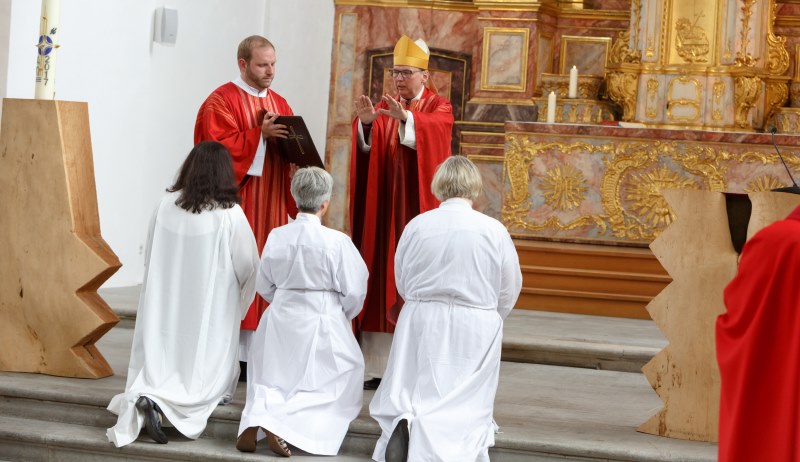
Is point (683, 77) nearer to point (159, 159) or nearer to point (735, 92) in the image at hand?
point (735, 92)

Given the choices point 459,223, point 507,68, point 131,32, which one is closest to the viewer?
point 459,223

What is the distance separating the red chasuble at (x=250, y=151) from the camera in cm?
611

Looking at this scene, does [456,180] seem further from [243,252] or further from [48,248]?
[48,248]

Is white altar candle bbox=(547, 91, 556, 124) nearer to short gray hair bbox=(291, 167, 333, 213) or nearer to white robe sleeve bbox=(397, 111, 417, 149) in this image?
white robe sleeve bbox=(397, 111, 417, 149)

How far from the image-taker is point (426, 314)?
5.21 metres

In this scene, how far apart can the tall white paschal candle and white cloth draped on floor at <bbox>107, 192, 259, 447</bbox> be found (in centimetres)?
106

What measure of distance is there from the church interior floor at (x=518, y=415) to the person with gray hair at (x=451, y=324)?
0.77 ft

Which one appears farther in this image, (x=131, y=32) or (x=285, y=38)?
(x=285, y=38)

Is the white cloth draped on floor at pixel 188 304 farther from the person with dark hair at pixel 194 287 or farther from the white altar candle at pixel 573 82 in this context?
the white altar candle at pixel 573 82

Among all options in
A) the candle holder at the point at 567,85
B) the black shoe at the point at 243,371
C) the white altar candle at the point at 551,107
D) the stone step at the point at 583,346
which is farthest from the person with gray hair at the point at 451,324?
the candle holder at the point at 567,85

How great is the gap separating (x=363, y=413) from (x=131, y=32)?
4676mm

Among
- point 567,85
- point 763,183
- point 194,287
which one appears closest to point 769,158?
point 763,183

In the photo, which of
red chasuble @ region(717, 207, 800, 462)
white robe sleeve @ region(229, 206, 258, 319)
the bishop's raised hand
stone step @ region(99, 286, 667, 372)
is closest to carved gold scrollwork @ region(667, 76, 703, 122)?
stone step @ region(99, 286, 667, 372)

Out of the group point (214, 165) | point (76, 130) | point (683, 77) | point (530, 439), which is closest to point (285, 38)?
point (683, 77)
